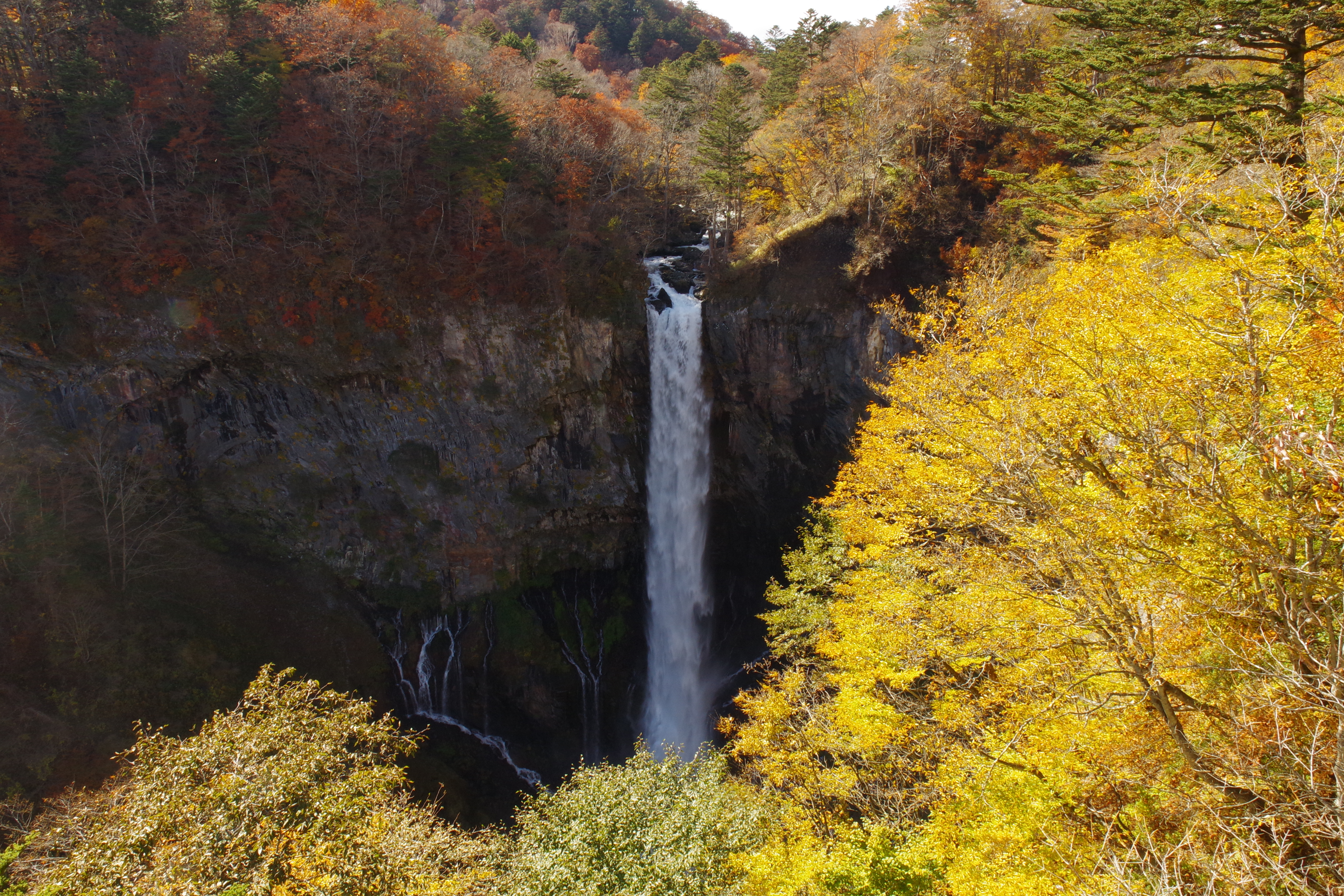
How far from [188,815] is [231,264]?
18267 mm

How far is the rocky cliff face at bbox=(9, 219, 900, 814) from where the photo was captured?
2228 centimetres

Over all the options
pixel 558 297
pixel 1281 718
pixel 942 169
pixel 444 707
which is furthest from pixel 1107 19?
pixel 444 707

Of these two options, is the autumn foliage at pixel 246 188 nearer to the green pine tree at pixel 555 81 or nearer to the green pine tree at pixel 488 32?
the green pine tree at pixel 555 81

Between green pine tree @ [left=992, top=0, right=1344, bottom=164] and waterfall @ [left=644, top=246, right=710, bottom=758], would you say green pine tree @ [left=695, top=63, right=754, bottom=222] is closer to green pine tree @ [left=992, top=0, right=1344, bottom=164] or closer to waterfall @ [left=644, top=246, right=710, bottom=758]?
waterfall @ [left=644, top=246, right=710, bottom=758]

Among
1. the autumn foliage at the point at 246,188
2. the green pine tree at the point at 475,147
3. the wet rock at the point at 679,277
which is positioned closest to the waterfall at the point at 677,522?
the wet rock at the point at 679,277

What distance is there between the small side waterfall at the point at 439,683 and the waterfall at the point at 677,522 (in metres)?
5.75

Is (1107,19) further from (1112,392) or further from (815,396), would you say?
(815,396)

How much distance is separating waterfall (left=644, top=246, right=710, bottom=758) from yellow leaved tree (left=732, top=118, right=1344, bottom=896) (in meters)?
11.8

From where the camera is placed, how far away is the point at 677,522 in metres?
25.1

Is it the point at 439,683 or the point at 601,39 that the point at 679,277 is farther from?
the point at 601,39

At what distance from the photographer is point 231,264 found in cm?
2102

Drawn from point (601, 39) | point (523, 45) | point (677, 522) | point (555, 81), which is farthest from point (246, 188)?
point (601, 39)

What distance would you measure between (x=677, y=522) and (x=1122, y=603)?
18.9m

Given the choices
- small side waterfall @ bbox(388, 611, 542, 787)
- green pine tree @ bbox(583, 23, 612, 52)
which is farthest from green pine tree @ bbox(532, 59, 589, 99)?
green pine tree @ bbox(583, 23, 612, 52)
